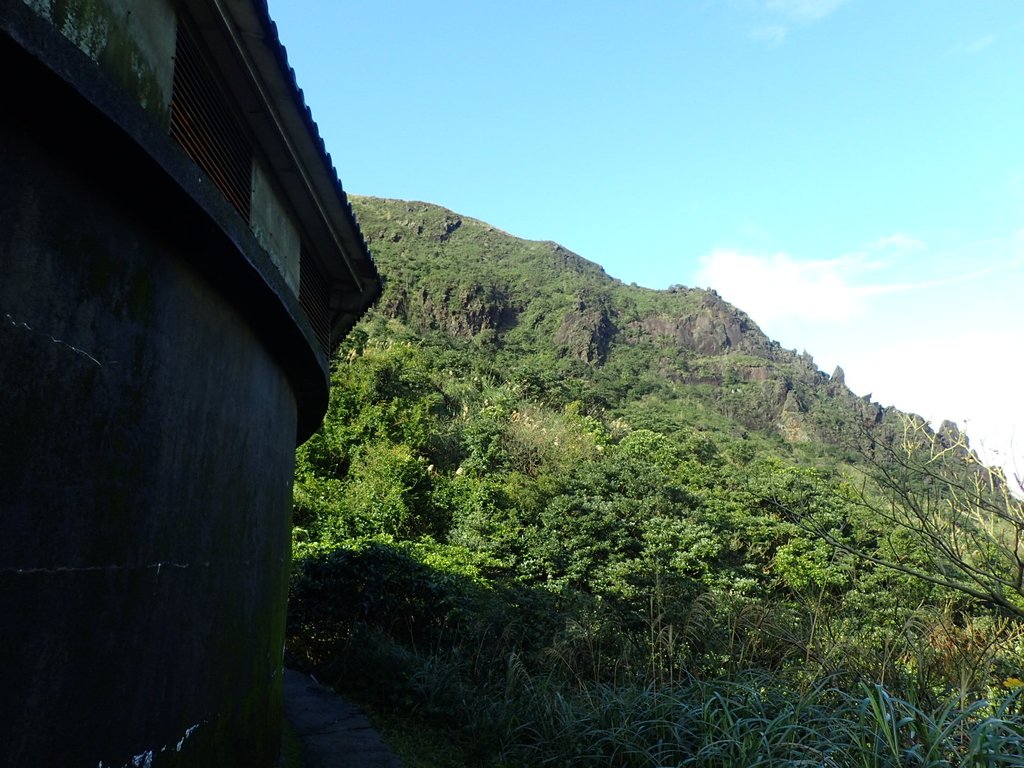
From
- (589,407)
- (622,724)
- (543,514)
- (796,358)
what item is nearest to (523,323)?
(589,407)

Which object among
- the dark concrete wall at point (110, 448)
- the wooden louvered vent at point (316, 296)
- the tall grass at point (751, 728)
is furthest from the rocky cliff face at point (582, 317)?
the dark concrete wall at point (110, 448)

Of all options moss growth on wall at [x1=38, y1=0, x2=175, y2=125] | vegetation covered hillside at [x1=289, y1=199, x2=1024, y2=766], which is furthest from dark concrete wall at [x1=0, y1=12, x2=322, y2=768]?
vegetation covered hillside at [x1=289, y1=199, x2=1024, y2=766]

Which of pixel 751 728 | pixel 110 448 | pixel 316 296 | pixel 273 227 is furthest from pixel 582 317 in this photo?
pixel 110 448

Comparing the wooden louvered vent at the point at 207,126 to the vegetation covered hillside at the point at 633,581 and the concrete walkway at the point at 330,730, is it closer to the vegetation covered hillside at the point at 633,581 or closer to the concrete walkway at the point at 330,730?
the concrete walkway at the point at 330,730

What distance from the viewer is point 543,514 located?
1870 centimetres

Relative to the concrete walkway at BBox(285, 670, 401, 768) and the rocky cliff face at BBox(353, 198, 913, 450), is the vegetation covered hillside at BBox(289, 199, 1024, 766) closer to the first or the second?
the concrete walkway at BBox(285, 670, 401, 768)

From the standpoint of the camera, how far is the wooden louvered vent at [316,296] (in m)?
7.34

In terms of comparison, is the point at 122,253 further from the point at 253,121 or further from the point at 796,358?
the point at 796,358

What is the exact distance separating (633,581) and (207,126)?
47.4 ft

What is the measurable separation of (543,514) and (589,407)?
19.4 m

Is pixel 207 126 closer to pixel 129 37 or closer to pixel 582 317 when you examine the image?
pixel 129 37

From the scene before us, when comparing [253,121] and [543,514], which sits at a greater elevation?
[253,121]

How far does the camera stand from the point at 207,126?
14.8 feet

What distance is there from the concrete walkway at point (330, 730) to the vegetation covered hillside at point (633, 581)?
0.50 m
